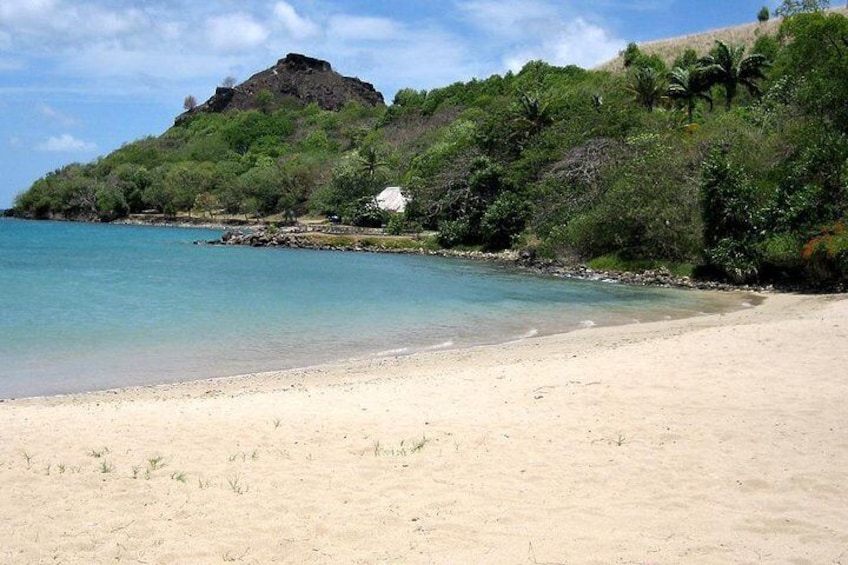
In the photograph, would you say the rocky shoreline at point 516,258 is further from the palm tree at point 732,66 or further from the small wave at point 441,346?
the palm tree at point 732,66

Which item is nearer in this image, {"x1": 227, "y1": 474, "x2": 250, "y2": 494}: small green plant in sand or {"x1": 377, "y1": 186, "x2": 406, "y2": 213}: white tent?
{"x1": 227, "y1": 474, "x2": 250, "y2": 494}: small green plant in sand

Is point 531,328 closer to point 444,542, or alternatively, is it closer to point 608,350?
point 608,350

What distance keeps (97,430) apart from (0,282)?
27.4 metres

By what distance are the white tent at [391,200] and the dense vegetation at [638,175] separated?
1.24 meters

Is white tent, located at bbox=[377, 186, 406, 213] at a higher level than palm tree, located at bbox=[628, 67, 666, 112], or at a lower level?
lower

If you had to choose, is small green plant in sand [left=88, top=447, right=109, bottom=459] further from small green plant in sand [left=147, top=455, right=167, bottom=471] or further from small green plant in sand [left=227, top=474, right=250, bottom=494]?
small green plant in sand [left=227, top=474, right=250, bottom=494]

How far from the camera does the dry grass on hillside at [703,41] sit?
3294 inches

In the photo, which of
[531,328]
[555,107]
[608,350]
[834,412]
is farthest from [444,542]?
[555,107]

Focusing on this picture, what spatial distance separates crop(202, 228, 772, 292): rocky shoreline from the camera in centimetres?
3116

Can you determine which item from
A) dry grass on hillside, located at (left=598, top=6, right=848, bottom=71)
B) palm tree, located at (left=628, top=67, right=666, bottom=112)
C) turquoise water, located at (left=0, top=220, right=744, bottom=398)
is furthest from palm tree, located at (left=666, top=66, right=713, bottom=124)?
dry grass on hillside, located at (left=598, top=6, right=848, bottom=71)

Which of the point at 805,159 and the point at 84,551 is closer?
the point at 84,551

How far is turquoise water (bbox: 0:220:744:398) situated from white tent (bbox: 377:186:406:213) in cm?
2725

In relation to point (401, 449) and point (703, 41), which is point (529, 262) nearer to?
point (401, 449)

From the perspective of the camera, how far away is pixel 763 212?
2936 centimetres
